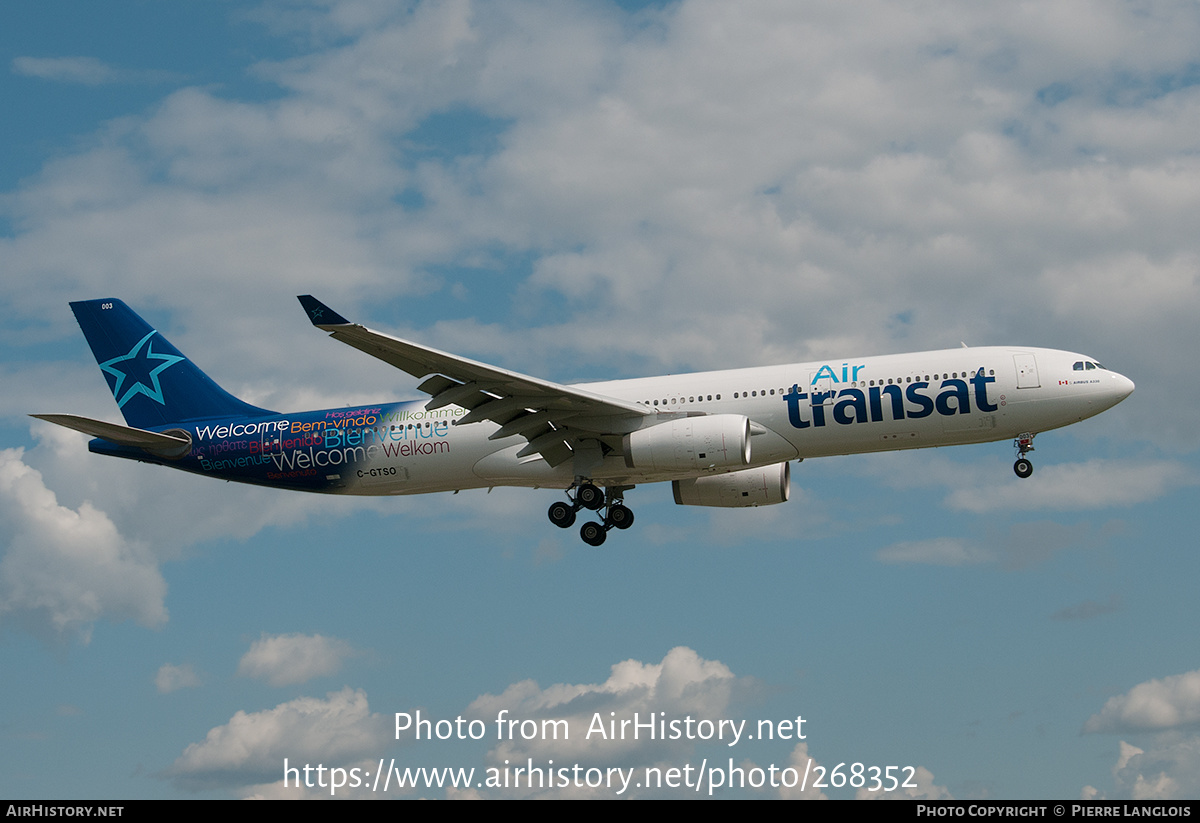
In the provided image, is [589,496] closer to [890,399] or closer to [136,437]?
[890,399]

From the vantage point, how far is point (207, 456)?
39281mm

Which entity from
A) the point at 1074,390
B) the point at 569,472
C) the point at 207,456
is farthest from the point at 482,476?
the point at 1074,390

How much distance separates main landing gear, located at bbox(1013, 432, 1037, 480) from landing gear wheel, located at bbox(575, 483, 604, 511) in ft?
40.2

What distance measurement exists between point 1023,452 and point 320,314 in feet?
66.0

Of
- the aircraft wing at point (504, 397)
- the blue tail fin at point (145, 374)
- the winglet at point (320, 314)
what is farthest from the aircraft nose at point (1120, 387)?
the blue tail fin at point (145, 374)

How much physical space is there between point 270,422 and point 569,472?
9860 mm

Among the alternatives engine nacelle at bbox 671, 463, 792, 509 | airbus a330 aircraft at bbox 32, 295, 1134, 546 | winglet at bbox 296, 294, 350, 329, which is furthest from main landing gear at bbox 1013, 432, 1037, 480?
winglet at bbox 296, 294, 350, 329

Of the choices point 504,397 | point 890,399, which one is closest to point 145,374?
point 504,397

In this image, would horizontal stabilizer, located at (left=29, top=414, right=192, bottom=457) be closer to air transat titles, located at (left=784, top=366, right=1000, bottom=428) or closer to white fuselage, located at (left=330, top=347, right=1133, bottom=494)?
white fuselage, located at (left=330, top=347, right=1133, bottom=494)

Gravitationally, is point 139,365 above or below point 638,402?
above

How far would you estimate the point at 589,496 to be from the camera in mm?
37281

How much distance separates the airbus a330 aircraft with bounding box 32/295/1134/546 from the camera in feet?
→ 112

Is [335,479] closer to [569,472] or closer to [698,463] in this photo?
[569,472]

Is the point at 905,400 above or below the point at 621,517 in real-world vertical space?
above
